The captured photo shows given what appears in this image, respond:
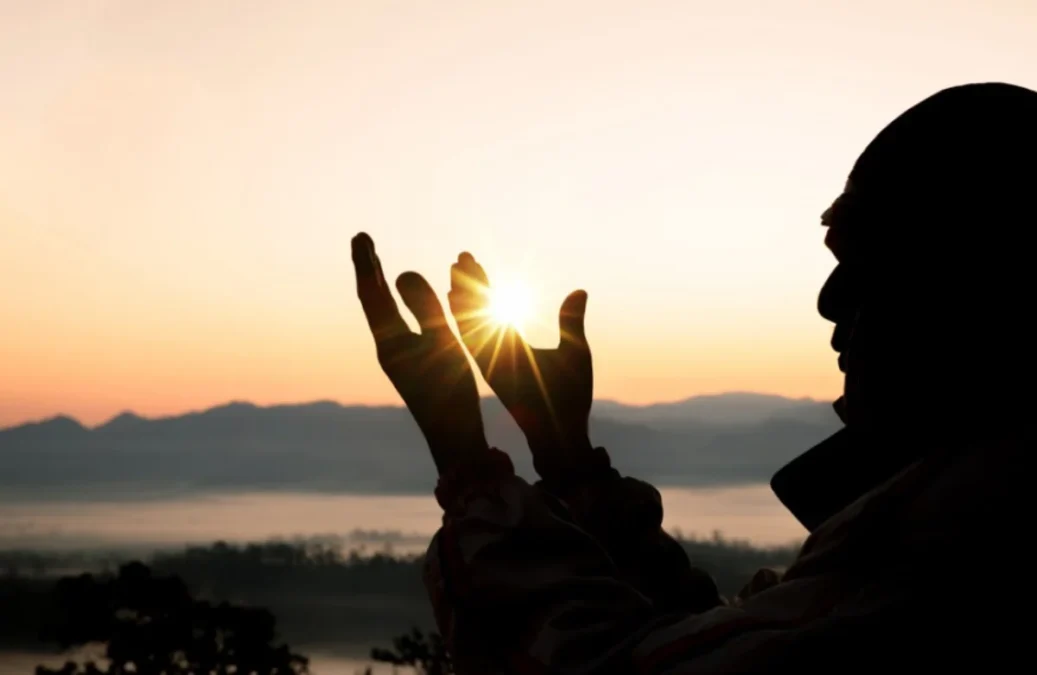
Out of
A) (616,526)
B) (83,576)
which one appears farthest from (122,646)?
(616,526)

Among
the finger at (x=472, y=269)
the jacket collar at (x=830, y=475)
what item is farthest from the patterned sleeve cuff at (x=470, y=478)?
the jacket collar at (x=830, y=475)

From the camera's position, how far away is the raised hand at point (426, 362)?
2.04m

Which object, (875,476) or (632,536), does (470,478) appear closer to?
(632,536)

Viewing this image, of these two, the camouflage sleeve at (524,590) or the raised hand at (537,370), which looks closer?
the camouflage sleeve at (524,590)

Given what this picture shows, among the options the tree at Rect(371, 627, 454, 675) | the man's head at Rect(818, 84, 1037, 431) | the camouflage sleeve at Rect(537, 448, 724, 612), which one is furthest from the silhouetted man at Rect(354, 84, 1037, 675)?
the tree at Rect(371, 627, 454, 675)

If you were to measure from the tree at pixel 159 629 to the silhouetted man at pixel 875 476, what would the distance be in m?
16.1

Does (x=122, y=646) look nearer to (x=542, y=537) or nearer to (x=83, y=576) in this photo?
(x=83, y=576)

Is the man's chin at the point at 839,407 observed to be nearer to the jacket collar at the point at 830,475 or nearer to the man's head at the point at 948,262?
the jacket collar at the point at 830,475

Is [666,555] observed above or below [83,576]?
below

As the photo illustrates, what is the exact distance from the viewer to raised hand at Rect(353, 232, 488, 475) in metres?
2.04

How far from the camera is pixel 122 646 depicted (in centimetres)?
1700

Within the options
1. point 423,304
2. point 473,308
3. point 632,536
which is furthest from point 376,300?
point 632,536

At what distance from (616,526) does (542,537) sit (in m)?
0.63

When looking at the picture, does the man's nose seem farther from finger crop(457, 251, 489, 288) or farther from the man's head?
finger crop(457, 251, 489, 288)
